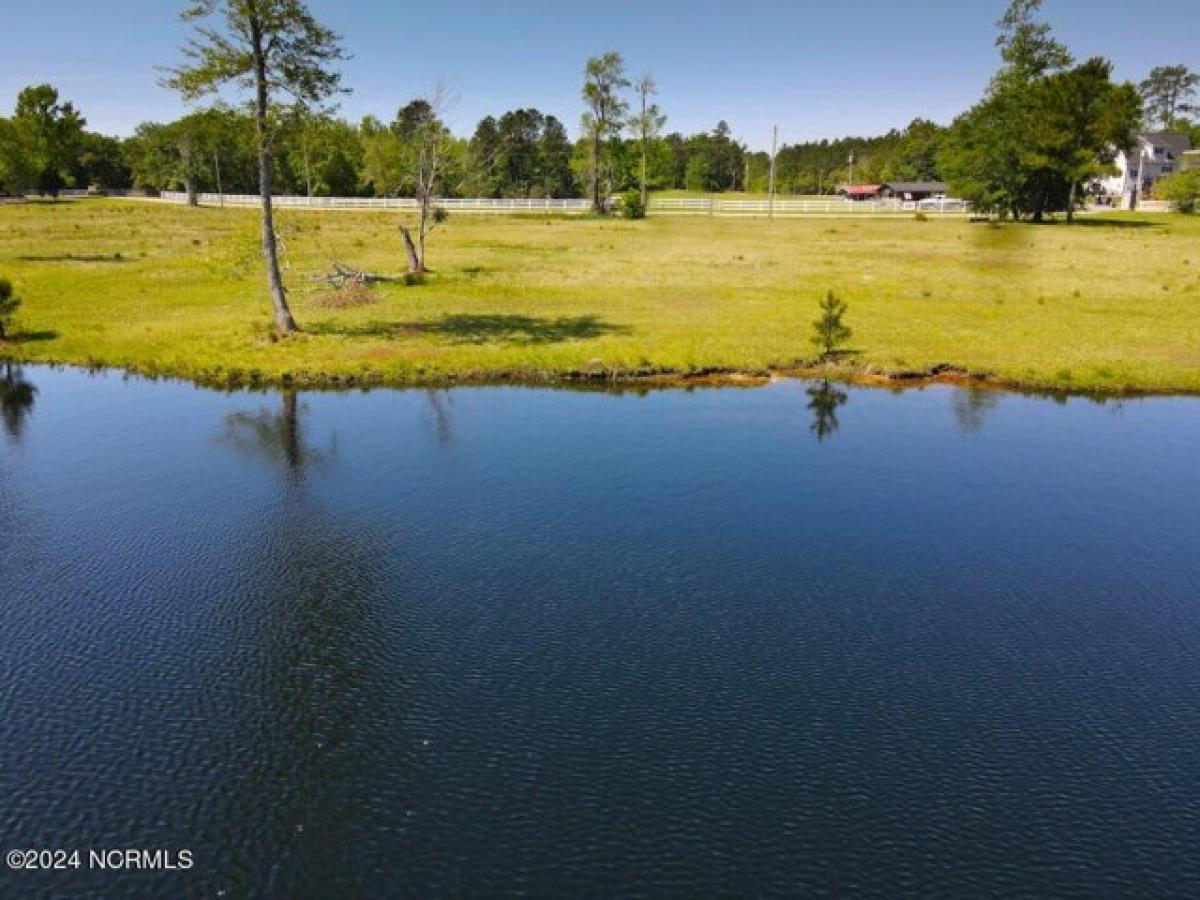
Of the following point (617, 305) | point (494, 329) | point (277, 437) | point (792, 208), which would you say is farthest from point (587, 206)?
point (277, 437)

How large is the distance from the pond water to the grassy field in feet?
30.5

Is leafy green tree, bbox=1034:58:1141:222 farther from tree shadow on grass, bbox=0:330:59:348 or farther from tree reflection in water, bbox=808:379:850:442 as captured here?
tree shadow on grass, bbox=0:330:59:348

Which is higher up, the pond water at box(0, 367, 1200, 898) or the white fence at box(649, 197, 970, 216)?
the white fence at box(649, 197, 970, 216)

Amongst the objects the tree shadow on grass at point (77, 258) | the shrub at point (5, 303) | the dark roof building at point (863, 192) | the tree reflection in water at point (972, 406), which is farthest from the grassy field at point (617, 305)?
the dark roof building at point (863, 192)

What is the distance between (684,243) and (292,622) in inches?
2697

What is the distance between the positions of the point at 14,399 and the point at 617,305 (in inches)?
1075

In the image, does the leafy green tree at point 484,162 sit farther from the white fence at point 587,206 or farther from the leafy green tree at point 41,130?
the leafy green tree at point 41,130

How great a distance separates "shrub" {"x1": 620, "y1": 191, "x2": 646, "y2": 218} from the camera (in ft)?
343

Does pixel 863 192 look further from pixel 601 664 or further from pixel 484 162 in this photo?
pixel 601 664

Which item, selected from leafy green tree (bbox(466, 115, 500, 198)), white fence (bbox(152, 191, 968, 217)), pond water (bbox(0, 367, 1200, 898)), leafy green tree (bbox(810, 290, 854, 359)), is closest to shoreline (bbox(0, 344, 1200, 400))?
leafy green tree (bbox(810, 290, 854, 359))

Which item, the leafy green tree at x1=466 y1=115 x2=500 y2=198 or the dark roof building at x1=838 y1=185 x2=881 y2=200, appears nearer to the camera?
the leafy green tree at x1=466 y1=115 x2=500 y2=198

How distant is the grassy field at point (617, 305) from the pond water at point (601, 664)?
9.29m

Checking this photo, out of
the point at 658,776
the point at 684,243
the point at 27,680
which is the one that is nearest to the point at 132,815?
the point at 27,680

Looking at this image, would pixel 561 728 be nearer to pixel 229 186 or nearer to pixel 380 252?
pixel 380 252
